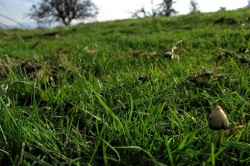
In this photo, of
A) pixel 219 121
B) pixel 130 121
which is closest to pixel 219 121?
pixel 219 121

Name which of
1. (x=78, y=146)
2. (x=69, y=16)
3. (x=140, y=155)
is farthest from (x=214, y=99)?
(x=69, y=16)

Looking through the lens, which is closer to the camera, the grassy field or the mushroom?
the mushroom

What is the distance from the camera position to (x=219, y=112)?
0.96 meters

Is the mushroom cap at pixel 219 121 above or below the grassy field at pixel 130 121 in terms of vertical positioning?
above

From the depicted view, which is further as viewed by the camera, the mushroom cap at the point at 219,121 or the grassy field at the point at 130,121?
the grassy field at the point at 130,121

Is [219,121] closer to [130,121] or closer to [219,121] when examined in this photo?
[219,121]

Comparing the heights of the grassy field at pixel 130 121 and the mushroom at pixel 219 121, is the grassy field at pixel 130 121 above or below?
below

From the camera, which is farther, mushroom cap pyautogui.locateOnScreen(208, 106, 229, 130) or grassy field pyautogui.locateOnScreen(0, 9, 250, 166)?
Result: grassy field pyautogui.locateOnScreen(0, 9, 250, 166)

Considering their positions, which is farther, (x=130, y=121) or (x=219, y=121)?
(x=130, y=121)

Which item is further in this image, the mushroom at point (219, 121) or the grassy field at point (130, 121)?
the grassy field at point (130, 121)

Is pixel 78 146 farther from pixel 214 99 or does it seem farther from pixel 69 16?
pixel 69 16

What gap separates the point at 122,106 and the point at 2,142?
0.73 meters

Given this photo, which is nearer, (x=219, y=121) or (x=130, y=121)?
(x=219, y=121)

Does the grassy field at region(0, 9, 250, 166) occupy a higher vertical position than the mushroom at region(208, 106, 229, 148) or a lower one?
lower
